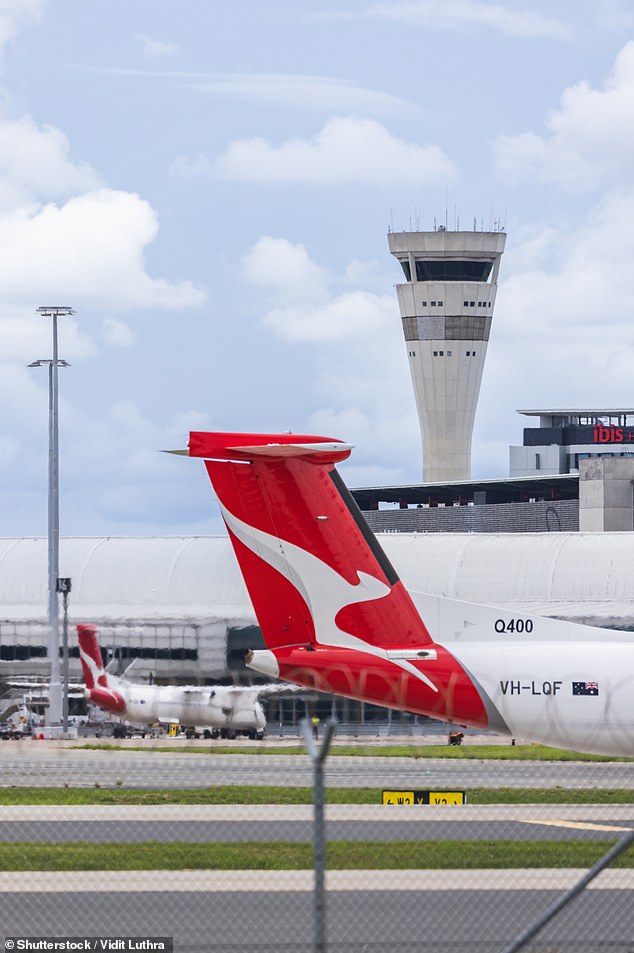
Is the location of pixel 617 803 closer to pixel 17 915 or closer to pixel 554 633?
pixel 554 633

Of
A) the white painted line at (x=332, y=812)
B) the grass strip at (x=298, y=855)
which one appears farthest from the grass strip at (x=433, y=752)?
the grass strip at (x=298, y=855)

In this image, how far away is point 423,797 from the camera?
27.8m

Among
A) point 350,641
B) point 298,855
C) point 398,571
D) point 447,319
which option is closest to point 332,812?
point 350,641

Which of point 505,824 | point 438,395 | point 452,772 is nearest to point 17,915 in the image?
point 505,824

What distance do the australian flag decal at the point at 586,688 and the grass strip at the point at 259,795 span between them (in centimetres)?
365

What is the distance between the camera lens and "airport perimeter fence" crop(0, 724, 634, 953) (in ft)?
53.0

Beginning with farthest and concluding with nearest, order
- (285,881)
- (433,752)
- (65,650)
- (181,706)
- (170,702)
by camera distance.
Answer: (65,650) < (170,702) < (181,706) < (433,752) < (285,881)

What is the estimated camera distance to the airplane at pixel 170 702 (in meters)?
45.1

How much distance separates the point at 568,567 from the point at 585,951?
60.4 m

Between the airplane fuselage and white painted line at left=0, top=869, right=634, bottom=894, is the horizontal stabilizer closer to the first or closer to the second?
white painted line at left=0, top=869, right=634, bottom=894

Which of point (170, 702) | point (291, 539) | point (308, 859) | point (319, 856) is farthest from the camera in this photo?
point (170, 702)

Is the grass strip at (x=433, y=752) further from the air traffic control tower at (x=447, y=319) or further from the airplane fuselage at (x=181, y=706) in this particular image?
the air traffic control tower at (x=447, y=319)

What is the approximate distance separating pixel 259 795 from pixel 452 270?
464 ft

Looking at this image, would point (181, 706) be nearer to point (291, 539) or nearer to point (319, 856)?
point (291, 539)
